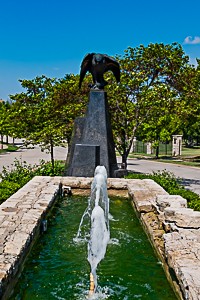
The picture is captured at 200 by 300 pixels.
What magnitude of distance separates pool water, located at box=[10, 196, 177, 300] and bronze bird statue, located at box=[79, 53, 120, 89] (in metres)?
5.44

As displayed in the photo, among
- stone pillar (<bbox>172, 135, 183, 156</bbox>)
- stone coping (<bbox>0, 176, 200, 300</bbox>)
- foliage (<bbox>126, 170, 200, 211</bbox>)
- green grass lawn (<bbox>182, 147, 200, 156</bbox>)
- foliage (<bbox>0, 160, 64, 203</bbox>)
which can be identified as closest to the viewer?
stone coping (<bbox>0, 176, 200, 300</bbox>)

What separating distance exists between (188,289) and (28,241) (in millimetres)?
2293

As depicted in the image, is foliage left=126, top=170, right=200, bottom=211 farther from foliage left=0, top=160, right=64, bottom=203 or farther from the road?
foliage left=0, top=160, right=64, bottom=203

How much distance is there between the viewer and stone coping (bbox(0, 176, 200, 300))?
3521mm

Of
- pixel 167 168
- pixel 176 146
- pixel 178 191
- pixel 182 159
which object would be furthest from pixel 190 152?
pixel 178 191

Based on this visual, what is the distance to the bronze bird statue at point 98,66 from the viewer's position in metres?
10.6

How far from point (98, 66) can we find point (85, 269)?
731cm

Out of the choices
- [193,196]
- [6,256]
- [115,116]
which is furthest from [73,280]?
[115,116]

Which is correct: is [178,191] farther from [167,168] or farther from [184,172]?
[167,168]

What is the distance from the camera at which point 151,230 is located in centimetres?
558

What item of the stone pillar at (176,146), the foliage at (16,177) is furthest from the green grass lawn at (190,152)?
the foliage at (16,177)

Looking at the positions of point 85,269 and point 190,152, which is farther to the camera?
point 190,152

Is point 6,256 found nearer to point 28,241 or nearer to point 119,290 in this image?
point 28,241

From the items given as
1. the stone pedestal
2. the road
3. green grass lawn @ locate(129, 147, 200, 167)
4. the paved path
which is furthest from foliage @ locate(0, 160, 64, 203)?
green grass lawn @ locate(129, 147, 200, 167)
